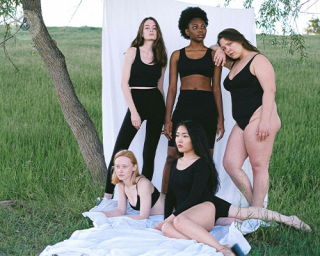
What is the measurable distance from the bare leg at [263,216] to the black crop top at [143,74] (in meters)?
1.22

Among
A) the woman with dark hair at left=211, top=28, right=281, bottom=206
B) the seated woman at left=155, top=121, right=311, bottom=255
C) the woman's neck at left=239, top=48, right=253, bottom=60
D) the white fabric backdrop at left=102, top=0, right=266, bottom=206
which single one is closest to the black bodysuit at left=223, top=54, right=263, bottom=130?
the woman with dark hair at left=211, top=28, right=281, bottom=206

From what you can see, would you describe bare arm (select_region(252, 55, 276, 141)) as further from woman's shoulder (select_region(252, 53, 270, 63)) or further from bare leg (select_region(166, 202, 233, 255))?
bare leg (select_region(166, 202, 233, 255))

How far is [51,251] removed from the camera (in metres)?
2.97

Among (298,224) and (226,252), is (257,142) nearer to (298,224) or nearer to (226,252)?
(298,224)

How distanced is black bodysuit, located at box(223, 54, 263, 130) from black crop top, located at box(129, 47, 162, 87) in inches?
24.2

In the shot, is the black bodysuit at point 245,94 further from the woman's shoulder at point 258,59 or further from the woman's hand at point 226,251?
the woman's hand at point 226,251

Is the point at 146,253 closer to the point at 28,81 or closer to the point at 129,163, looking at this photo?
the point at 129,163

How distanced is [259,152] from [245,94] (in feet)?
1.49

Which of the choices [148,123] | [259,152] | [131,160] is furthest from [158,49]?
[259,152]

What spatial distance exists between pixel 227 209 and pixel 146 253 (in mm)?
834

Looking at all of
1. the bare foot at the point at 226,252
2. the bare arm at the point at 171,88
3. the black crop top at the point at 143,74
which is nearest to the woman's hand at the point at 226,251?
the bare foot at the point at 226,252

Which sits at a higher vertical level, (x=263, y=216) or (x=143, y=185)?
(x=143, y=185)

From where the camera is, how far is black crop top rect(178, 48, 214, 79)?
3598mm

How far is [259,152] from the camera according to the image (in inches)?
135
